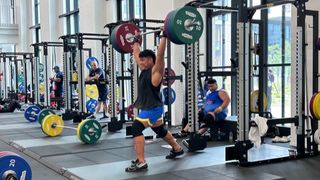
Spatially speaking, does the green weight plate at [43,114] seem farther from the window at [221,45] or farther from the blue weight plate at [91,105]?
the window at [221,45]

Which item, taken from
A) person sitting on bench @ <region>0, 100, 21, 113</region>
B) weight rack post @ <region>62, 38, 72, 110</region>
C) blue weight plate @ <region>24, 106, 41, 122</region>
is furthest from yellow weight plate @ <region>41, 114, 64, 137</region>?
person sitting on bench @ <region>0, 100, 21, 113</region>

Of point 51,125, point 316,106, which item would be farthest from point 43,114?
point 316,106

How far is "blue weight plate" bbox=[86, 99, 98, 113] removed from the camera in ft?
24.5

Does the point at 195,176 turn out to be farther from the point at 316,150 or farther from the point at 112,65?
the point at 112,65

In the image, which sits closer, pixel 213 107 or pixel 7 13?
pixel 213 107

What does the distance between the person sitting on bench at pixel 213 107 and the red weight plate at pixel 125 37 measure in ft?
3.25

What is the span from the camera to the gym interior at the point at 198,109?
343 cm

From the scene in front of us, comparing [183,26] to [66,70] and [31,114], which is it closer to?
[66,70]

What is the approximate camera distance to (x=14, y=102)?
9344 mm

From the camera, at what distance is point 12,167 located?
7.40ft

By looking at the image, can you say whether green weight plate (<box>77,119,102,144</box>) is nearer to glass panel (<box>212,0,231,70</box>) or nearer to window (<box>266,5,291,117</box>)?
window (<box>266,5,291,117</box>)

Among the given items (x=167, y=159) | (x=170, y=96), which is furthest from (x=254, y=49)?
(x=170, y=96)

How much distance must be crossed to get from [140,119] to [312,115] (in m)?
1.56

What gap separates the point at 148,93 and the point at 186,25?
2.10 ft
